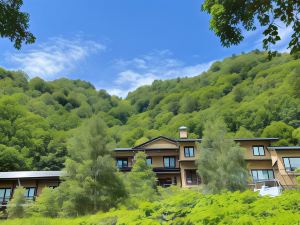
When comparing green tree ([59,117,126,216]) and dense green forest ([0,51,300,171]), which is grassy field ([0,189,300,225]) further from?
dense green forest ([0,51,300,171])

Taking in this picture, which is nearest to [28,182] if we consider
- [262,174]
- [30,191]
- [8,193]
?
[30,191]

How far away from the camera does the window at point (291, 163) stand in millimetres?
34594

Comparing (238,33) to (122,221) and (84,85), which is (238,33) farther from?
(84,85)

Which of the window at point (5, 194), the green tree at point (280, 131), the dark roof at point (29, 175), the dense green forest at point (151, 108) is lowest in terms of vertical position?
the window at point (5, 194)

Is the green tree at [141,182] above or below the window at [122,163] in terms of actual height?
below

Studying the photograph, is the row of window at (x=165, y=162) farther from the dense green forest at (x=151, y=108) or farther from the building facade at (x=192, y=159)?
the dense green forest at (x=151, y=108)

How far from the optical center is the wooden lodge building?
34719mm

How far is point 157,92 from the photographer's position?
115 m

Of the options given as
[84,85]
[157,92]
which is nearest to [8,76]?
[84,85]

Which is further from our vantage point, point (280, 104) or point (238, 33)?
point (280, 104)

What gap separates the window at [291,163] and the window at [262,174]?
2061mm

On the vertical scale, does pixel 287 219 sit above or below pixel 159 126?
below

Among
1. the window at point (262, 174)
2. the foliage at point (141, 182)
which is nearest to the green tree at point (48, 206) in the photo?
the foliage at point (141, 182)

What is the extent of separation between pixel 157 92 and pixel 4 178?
84149mm
